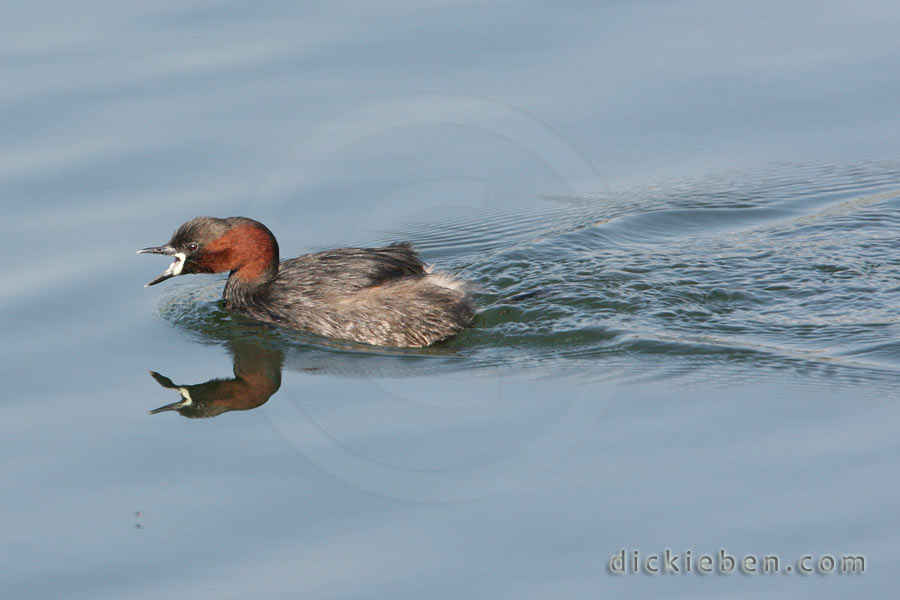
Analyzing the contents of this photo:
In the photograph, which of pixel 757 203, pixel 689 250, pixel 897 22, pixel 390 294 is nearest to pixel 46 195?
pixel 390 294

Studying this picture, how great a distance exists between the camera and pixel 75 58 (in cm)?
1282

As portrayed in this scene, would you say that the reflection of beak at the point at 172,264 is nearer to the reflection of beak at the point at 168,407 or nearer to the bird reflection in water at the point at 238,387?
the bird reflection in water at the point at 238,387

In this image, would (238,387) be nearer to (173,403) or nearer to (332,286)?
(173,403)

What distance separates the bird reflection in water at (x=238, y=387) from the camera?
328 inches

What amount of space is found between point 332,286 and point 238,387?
1302 millimetres

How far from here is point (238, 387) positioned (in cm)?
871

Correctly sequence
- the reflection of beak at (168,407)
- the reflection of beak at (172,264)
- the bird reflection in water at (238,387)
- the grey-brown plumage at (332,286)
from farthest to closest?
the reflection of beak at (172,264)
the grey-brown plumage at (332,286)
the bird reflection in water at (238,387)
the reflection of beak at (168,407)

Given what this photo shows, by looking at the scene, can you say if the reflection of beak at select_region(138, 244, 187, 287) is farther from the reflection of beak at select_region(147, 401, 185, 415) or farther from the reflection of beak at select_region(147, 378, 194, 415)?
the reflection of beak at select_region(147, 401, 185, 415)

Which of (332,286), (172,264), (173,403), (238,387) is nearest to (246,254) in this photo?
(172,264)

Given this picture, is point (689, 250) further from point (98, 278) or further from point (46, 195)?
point (46, 195)

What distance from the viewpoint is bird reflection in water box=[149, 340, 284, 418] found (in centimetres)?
833

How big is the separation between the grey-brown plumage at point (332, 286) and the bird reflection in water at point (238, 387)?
0.50m

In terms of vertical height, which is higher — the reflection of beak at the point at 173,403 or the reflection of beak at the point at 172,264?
the reflection of beak at the point at 172,264

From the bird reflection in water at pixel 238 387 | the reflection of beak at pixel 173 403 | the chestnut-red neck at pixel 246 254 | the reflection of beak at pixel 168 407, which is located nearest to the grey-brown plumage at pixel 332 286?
the chestnut-red neck at pixel 246 254
